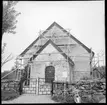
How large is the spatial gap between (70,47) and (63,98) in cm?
565

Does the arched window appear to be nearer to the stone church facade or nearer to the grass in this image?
the stone church facade

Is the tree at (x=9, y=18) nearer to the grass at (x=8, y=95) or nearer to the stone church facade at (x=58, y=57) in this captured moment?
the grass at (x=8, y=95)

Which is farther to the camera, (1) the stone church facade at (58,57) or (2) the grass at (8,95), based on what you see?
(1) the stone church facade at (58,57)

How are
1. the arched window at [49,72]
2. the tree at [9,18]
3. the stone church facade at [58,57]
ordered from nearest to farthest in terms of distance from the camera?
the tree at [9,18], the stone church facade at [58,57], the arched window at [49,72]

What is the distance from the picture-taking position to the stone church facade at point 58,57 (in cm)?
813

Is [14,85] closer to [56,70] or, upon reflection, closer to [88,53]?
[56,70]

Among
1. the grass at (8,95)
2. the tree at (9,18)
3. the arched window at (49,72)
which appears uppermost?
the tree at (9,18)

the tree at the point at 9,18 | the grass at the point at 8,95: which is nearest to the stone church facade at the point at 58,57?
the grass at the point at 8,95

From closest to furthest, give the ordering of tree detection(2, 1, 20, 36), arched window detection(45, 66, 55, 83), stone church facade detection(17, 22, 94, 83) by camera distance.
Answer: tree detection(2, 1, 20, 36) < stone church facade detection(17, 22, 94, 83) < arched window detection(45, 66, 55, 83)

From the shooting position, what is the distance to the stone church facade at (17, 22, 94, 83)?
26.7 ft

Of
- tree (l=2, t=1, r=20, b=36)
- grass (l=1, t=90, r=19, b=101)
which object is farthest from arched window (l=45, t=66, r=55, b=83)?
tree (l=2, t=1, r=20, b=36)

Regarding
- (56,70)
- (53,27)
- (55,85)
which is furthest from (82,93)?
(53,27)

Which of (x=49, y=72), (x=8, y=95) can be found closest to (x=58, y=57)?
(x=49, y=72)

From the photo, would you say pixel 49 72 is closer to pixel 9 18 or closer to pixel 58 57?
pixel 58 57
